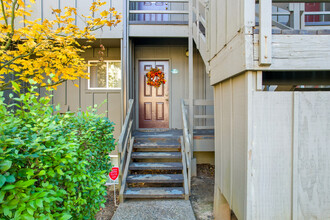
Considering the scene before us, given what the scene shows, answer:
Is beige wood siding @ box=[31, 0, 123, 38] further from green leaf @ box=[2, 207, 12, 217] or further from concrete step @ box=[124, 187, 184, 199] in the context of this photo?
green leaf @ box=[2, 207, 12, 217]

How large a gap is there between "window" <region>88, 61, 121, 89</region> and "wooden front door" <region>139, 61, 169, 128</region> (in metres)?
0.72

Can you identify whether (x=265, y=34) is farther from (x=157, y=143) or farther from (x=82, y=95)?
(x=82, y=95)

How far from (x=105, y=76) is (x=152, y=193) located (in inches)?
142

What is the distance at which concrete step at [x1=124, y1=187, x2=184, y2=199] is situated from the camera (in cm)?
360

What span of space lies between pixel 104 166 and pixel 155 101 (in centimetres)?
349

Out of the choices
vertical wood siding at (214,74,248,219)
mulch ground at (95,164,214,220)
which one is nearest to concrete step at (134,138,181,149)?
mulch ground at (95,164,214,220)

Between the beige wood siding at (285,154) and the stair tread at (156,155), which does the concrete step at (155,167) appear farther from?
the beige wood siding at (285,154)

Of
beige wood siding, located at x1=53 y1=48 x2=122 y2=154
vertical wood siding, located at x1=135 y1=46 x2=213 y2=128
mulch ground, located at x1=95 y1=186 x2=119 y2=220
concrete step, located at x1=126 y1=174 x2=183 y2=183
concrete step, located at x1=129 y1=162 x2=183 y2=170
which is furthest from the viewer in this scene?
vertical wood siding, located at x1=135 y1=46 x2=213 y2=128

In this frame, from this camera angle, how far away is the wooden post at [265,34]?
1569 millimetres

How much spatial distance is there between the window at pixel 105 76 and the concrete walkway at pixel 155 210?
3371mm

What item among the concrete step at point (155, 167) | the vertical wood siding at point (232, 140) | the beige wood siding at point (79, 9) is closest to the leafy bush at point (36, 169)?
the vertical wood siding at point (232, 140)

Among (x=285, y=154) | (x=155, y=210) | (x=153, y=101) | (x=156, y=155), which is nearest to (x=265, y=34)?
(x=285, y=154)

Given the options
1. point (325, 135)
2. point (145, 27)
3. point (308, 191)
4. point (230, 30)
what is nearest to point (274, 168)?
point (308, 191)

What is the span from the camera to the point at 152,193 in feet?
11.9
